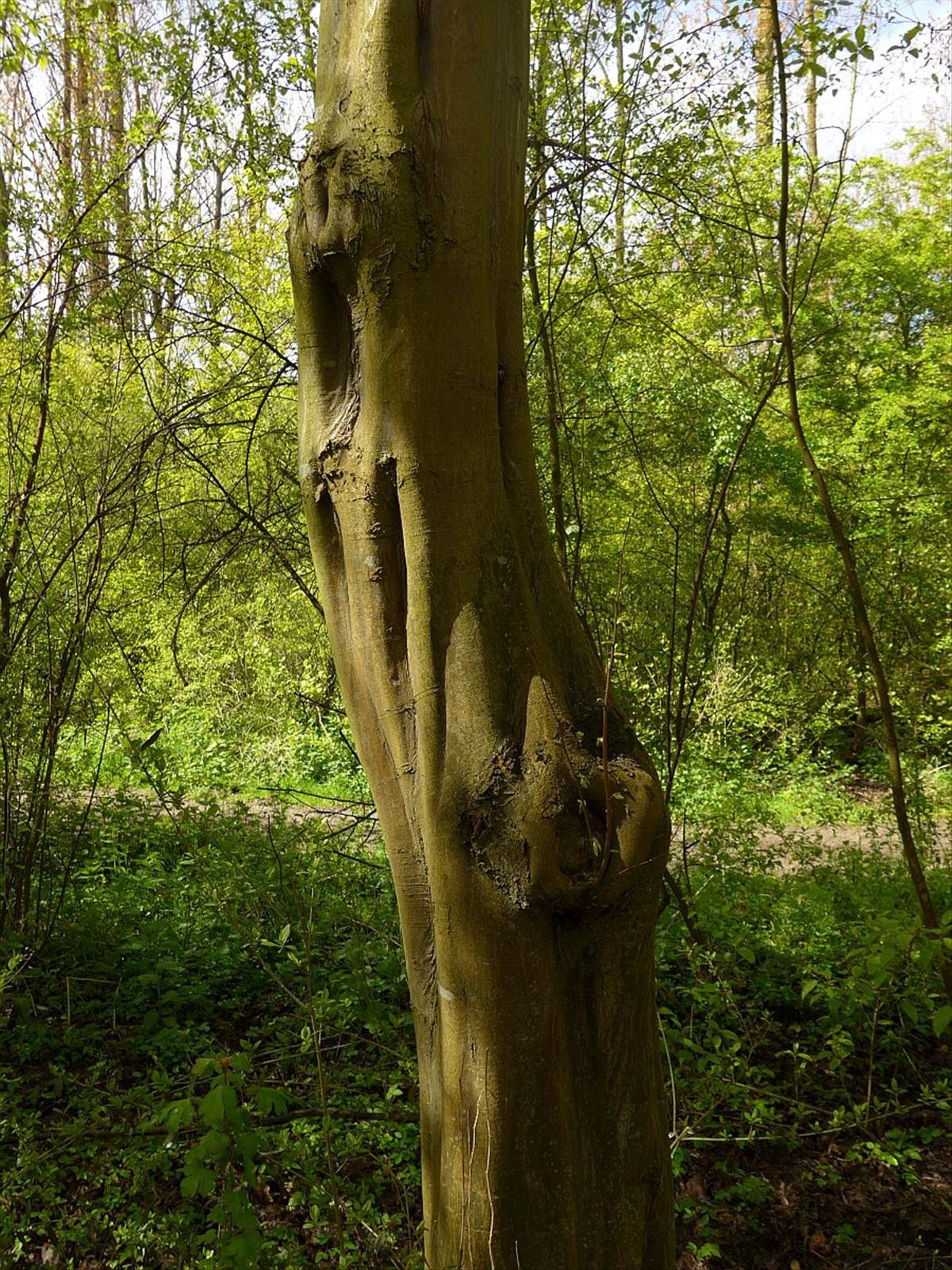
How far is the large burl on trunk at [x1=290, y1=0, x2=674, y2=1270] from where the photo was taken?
169cm

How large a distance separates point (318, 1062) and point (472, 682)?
40.8 inches

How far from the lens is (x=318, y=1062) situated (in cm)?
211

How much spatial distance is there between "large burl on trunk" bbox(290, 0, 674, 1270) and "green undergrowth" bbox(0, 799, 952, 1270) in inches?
14.7

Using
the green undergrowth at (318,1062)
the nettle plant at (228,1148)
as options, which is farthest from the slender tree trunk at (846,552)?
the nettle plant at (228,1148)

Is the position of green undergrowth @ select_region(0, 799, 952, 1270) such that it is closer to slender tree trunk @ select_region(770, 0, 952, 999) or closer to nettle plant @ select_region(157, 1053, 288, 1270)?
nettle plant @ select_region(157, 1053, 288, 1270)

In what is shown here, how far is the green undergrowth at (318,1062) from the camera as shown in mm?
2354

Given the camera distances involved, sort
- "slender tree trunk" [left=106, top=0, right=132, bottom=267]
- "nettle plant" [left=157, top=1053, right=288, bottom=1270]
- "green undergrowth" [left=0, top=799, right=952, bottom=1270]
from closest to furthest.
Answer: "nettle plant" [left=157, top=1053, right=288, bottom=1270]
"green undergrowth" [left=0, top=799, right=952, bottom=1270]
"slender tree trunk" [left=106, top=0, right=132, bottom=267]

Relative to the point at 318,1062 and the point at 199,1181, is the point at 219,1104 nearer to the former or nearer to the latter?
the point at 199,1181

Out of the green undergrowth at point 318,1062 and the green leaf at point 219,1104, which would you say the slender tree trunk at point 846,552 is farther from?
the green leaf at point 219,1104

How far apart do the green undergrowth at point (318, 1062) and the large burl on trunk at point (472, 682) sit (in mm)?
374

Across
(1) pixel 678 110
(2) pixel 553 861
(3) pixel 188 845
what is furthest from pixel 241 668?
(2) pixel 553 861

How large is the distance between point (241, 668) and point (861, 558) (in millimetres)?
6865

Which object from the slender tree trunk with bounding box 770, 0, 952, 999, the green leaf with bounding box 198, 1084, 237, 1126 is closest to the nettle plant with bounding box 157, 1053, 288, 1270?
the green leaf with bounding box 198, 1084, 237, 1126

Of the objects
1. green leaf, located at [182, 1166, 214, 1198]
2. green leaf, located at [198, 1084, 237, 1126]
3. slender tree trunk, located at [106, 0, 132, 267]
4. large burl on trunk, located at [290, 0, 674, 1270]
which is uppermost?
slender tree trunk, located at [106, 0, 132, 267]
